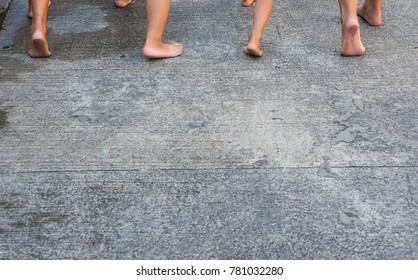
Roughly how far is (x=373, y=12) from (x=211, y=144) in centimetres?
175

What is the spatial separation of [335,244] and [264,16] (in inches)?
69.1

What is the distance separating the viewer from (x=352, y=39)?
3318mm

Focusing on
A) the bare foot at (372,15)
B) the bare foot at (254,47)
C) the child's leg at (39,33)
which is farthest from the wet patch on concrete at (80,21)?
the bare foot at (372,15)

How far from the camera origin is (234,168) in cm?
245

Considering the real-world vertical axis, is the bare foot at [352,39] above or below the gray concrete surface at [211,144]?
above

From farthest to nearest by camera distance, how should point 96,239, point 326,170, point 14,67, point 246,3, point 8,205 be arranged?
point 246,3
point 14,67
point 326,170
point 8,205
point 96,239

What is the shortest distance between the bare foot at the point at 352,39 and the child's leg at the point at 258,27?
463mm

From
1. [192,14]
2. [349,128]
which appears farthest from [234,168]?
[192,14]

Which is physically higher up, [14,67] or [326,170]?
[326,170]

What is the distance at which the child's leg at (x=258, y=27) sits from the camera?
11.0 feet

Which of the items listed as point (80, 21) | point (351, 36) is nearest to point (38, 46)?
point (80, 21)

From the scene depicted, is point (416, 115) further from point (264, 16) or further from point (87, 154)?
point (87, 154)

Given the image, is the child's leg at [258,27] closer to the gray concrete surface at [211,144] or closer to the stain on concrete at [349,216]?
the gray concrete surface at [211,144]

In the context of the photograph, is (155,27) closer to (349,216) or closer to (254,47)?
(254,47)
